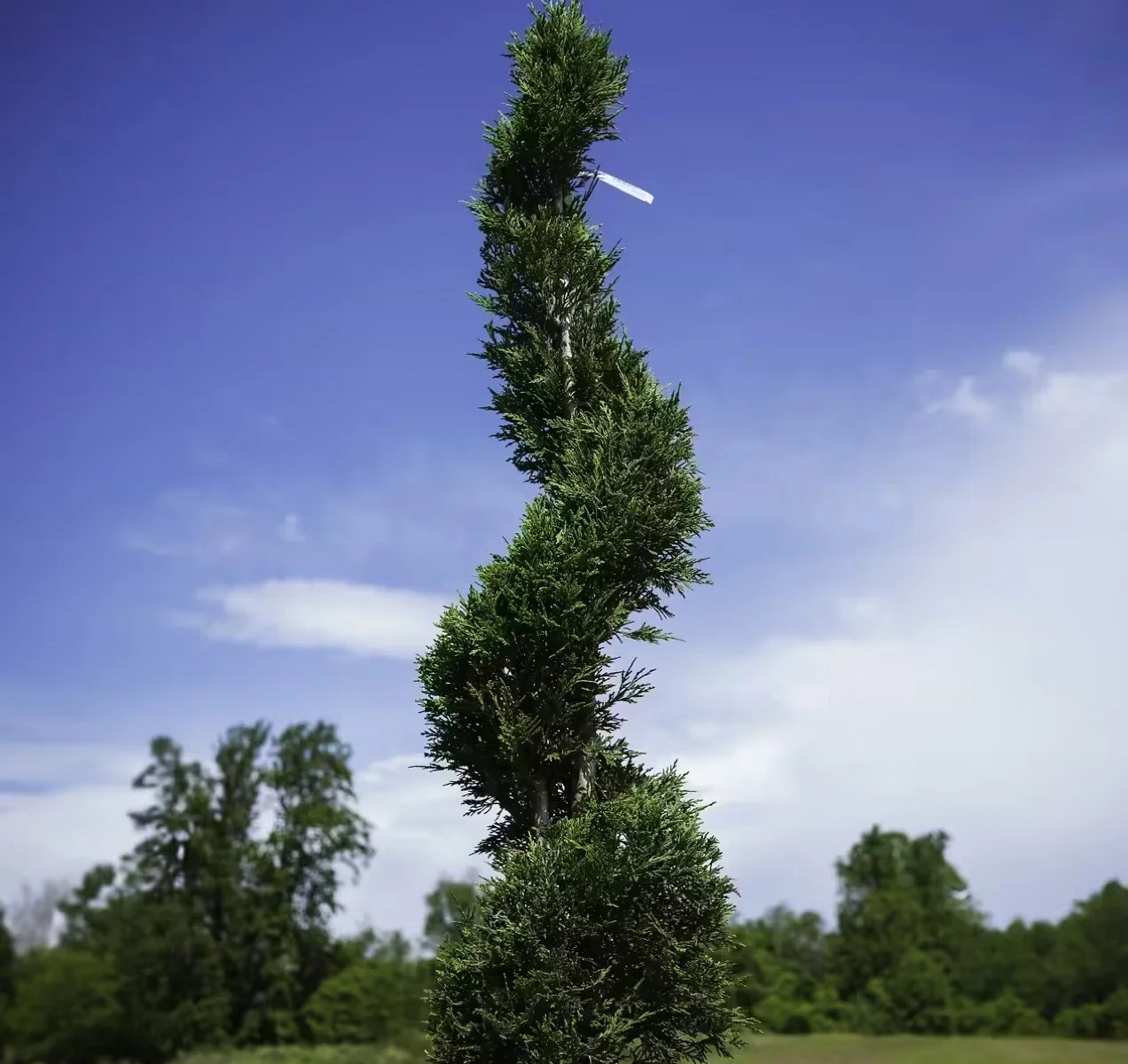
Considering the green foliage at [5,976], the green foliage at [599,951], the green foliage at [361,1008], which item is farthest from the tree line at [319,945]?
the green foliage at [599,951]

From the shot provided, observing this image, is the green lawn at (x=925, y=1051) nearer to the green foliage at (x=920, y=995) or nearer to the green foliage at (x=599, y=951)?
the green foliage at (x=920, y=995)

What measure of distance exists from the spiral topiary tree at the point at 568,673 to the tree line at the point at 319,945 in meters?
28.3

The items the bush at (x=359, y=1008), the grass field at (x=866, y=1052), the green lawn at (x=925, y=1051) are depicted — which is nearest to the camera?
the green lawn at (x=925, y=1051)

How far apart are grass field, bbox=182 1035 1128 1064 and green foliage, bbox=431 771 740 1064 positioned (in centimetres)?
2231

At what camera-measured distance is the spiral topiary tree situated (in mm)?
12695

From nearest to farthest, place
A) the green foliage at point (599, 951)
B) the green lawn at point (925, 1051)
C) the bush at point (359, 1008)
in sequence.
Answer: the green foliage at point (599, 951), the green lawn at point (925, 1051), the bush at point (359, 1008)

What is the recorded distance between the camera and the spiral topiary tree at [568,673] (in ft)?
41.7

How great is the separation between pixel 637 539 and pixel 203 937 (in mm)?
42639

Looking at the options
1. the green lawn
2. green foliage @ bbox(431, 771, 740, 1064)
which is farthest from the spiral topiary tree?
the green lawn

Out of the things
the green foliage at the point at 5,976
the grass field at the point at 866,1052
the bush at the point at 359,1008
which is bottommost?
the grass field at the point at 866,1052

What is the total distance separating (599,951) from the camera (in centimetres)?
1325

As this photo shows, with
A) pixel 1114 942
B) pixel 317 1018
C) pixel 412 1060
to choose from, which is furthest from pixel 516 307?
pixel 317 1018

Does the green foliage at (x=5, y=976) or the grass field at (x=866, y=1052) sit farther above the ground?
the green foliage at (x=5, y=976)

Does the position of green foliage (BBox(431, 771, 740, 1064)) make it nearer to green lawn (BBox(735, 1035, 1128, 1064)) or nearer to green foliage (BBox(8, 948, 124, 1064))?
green lawn (BBox(735, 1035, 1128, 1064))
